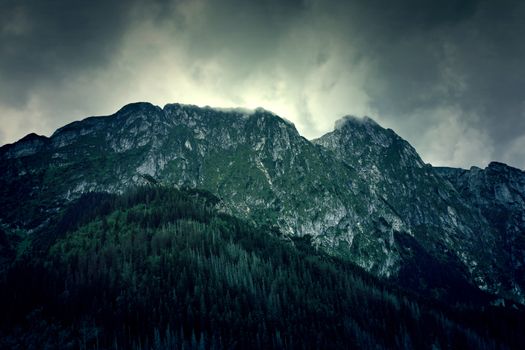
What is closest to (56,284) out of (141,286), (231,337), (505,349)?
(141,286)

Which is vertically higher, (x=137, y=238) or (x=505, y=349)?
(x=137, y=238)

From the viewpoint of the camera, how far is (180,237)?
197750 millimetres

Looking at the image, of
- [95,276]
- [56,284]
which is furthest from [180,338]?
[56,284]

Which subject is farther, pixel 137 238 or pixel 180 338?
pixel 137 238

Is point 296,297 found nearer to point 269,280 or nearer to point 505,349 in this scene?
point 269,280

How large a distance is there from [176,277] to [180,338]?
120 ft

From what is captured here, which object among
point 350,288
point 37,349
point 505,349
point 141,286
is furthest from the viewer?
point 350,288

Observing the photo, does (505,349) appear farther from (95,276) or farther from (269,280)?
(95,276)

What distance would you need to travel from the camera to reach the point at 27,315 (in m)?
135

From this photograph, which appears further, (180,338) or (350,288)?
(350,288)

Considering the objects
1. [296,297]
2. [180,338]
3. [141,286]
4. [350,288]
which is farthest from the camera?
[350,288]

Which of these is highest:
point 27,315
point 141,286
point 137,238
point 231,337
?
point 137,238

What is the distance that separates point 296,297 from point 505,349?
114 m

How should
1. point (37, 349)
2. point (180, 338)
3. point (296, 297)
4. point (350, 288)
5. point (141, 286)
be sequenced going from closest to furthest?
1. point (37, 349)
2. point (180, 338)
3. point (141, 286)
4. point (296, 297)
5. point (350, 288)
